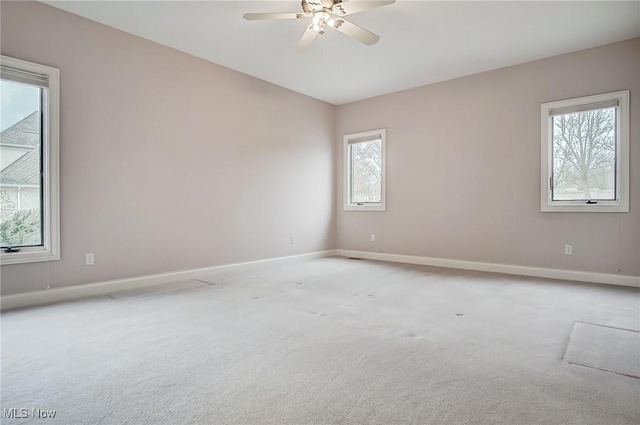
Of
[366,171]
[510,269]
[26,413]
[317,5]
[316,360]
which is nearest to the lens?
[26,413]

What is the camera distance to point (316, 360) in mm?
2072

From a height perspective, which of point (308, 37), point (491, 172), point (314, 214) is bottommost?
point (314, 214)

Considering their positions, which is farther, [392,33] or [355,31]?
[392,33]

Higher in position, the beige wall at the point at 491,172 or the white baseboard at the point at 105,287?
the beige wall at the point at 491,172

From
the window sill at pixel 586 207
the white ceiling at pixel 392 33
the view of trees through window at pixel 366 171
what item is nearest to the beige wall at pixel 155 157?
the white ceiling at pixel 392 33

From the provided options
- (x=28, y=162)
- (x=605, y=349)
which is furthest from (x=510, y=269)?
(x=28, y=162)

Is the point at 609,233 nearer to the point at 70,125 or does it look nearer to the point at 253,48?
the point at 253,48

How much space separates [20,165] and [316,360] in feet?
10.7

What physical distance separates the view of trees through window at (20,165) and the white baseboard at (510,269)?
15.2 feet

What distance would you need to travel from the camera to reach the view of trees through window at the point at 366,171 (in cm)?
628

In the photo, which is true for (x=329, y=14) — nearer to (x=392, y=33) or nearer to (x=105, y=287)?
(x=392, y=33)

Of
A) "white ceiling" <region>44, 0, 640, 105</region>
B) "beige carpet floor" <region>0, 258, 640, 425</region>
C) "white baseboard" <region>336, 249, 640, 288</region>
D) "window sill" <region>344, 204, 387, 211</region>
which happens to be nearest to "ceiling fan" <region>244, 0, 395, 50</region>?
"white ceiling" <region>44, 0, 640, 105</region>

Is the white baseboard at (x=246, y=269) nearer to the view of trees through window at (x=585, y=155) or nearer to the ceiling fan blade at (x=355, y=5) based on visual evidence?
the view of trees through window at (x=585, y=155)

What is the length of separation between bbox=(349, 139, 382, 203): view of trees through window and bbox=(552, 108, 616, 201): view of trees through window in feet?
8.63
